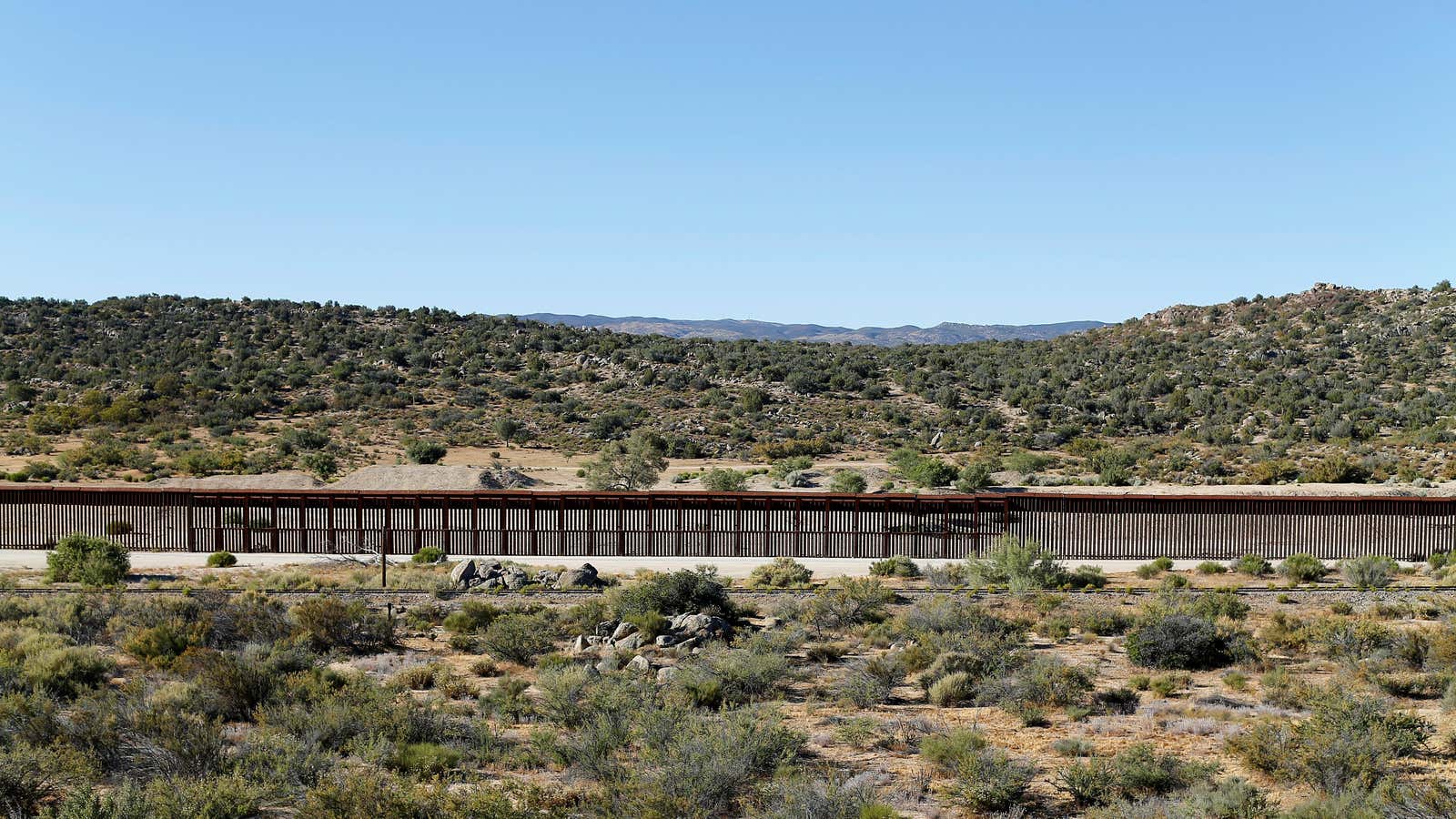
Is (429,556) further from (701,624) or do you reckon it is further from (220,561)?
(701,624)

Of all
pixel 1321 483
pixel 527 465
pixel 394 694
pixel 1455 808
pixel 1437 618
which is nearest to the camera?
pixel 1455 808

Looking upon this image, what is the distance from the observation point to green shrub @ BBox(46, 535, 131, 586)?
78.8 feet

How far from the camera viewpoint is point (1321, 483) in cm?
4472

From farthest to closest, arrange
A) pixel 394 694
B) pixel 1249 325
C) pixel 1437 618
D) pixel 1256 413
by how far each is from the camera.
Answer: pixel 1249 325 < pixel 1256 413 < pixel 1437 618 < pixel 394 694

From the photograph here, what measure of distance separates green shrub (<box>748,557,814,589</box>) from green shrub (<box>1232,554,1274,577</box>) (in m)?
10.0

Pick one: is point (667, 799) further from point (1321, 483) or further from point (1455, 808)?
point (1321, 483)

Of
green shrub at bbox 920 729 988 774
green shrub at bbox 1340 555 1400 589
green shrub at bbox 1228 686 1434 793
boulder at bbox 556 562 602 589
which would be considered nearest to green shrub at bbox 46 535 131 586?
boulder at bbox 556 562 602 589

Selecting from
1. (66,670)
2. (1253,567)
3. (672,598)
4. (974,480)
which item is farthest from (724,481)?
(66,670)

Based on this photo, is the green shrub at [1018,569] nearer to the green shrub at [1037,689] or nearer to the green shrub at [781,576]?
the green shrub at [781,576]

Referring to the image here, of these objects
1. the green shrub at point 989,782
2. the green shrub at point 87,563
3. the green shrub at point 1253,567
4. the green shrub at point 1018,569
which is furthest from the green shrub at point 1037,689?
the green shrub at point 87,563

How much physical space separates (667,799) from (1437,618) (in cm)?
1671

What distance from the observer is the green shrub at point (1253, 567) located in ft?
84.8

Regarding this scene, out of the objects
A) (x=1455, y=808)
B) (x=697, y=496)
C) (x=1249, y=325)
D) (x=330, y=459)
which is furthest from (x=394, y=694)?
(x=1249, y=325)

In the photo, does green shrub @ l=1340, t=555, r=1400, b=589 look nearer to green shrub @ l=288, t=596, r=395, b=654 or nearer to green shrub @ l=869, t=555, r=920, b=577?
green shrub @ l=869, t=555, r=920, b=577
